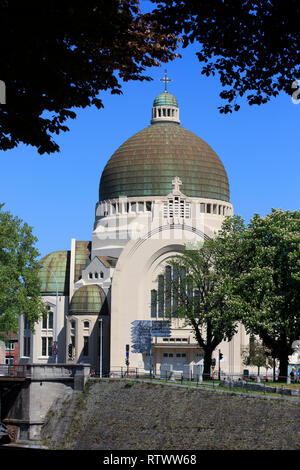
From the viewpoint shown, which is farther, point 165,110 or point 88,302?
point 165,110

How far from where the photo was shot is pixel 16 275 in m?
77.6

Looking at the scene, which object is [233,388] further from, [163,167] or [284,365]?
[163,167]

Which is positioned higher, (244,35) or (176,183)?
(176,183)

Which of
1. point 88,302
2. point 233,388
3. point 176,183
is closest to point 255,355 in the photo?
point 88,302

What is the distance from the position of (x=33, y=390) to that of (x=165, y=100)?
54857mm

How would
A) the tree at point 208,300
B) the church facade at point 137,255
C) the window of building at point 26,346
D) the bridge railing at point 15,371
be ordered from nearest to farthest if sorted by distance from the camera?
the tree at point 208,300, the bridge railing at point 15,371, the church facade at point 137,255, the window of building at point 26,346

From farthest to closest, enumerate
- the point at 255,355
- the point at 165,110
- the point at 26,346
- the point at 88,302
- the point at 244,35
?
1. the point at 165,110
2. the point at 26,346
3. the point at 88,302
4. the point at 255,355
5. the point at 244,35

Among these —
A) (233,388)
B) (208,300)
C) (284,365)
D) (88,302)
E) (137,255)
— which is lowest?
(233,388)

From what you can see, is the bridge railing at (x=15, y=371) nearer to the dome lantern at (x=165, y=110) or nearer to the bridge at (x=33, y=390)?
the bridge at (x=33, y=390)

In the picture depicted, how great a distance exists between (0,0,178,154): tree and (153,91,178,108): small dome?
3498 inches

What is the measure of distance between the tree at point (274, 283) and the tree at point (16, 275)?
22.1 metres

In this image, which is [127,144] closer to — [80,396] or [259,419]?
[80,396]

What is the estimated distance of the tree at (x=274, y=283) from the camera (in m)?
57.5

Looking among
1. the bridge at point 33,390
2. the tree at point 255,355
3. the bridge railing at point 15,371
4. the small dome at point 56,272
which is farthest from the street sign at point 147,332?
the small dome at point 56,272
